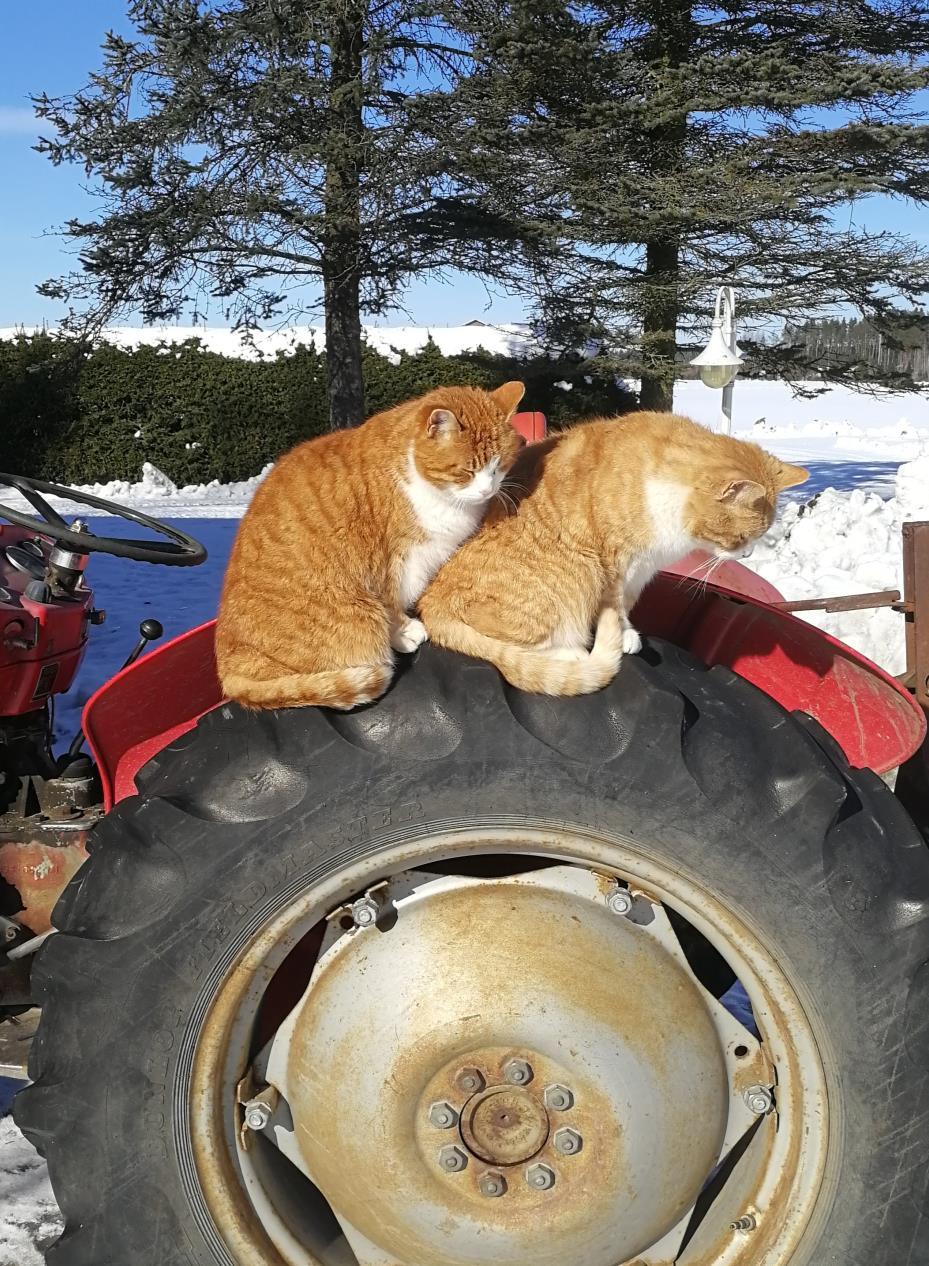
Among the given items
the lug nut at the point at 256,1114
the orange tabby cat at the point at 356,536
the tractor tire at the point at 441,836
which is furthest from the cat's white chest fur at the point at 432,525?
the lug nut at the point at 256,1114

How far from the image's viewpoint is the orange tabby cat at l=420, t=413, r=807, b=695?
173 centimetres

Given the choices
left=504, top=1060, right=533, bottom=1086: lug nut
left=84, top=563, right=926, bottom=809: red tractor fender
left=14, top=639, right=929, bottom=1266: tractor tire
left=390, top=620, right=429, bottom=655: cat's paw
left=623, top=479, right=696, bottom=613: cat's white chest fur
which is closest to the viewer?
left=14, top=639, right=929, bottom=1266: tractor tire

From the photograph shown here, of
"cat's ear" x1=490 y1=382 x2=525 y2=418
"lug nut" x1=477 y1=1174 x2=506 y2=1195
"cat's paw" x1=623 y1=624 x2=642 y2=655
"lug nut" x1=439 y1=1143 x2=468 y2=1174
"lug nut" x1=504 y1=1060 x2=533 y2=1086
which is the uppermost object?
"cat's ear" x1=490 y1=382 x2=525 y2=418

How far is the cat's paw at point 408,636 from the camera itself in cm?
165

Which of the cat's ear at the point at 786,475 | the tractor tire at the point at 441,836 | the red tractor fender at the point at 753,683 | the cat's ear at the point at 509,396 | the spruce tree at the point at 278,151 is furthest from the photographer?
the spruce tree at the point at 278,151

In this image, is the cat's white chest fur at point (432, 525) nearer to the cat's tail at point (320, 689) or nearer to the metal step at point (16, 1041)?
the cat's tail at point (320, 689)

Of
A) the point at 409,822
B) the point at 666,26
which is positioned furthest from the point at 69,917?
the point at 666,26

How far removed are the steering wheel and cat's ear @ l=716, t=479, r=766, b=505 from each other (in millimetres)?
1101

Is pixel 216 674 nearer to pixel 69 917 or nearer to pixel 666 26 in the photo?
pixel 69 917

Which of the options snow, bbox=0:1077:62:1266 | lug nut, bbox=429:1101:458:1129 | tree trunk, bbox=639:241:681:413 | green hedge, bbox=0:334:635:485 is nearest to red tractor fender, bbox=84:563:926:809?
lug nut, bbox=429:1101:458:1129

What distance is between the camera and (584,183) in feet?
38.5

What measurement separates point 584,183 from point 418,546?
1124 cm

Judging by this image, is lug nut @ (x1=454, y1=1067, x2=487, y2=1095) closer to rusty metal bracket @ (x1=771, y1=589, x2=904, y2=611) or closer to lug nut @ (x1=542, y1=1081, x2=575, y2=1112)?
lug nut @ (x1=542, y1=1081, x2=575, y2=1112)

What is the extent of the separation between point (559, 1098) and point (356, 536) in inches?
40.6
